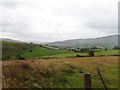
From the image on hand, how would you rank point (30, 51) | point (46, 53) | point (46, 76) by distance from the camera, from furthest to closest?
point (30, 51), point (46, 53), point (46, 76)

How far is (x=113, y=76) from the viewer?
19766 millimetres

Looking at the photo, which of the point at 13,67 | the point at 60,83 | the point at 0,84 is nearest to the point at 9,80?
the point at 0,84

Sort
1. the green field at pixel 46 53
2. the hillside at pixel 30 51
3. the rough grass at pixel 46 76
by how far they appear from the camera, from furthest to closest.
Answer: the hillside at pixel 30 51
the green field at pixel 46 53
the rough grass at pixel 46 76

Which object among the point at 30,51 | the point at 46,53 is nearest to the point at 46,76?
the point at 46,53

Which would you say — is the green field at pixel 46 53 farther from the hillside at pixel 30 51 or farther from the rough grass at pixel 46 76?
the rough grass at pixel 46 76

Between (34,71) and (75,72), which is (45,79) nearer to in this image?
(34,71)

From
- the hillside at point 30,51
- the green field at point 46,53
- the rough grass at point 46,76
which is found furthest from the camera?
the hillside at point 30,51

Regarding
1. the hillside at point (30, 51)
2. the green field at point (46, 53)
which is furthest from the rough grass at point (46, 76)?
the hillside at point (30, 51)

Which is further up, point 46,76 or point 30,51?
point 30,51

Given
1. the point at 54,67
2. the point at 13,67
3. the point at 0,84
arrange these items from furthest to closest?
the point at 54,67, the point at 13,67, the point at 0,84

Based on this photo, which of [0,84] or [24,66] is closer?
[0,84]

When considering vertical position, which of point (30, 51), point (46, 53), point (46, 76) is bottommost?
point (46, 53)

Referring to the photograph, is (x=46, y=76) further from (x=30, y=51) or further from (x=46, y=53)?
(x=30, y=51)

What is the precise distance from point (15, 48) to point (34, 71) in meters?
Answer: 117
